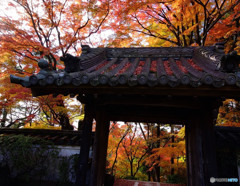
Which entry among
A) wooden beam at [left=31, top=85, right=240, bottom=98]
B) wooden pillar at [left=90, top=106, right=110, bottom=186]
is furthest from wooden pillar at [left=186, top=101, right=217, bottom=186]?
wooden pillar at [left=90, top=106, right=110, bottom=186]

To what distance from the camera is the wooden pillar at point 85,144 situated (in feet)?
12.8

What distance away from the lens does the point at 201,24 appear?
10.3 m

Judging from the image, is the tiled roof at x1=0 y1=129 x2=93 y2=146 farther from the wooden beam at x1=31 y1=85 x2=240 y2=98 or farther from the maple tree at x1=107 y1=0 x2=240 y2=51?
the maple tree at x1=107 y1=0 x2=240 y2=51

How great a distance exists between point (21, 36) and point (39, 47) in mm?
1106

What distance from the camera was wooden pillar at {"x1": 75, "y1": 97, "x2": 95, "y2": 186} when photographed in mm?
3915

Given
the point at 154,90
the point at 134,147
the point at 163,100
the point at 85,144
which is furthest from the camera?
the point at 134,147

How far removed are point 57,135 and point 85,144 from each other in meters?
3.46

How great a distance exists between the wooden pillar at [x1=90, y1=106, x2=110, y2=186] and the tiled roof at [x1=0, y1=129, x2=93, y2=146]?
1.53 metres

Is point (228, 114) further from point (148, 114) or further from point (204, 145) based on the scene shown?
point (148, 114)

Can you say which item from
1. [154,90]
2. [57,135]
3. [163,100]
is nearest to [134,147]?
[57,135]

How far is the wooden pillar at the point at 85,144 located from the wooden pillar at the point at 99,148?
1.01 ft

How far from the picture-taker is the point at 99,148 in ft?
15.5

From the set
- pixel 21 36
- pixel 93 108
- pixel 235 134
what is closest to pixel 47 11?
pixel 21 36

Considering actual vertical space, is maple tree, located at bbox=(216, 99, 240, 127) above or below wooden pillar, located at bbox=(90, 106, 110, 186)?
above
